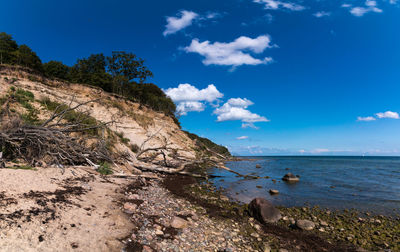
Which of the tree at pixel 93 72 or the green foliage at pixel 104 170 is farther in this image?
the tree at pixel 93 72

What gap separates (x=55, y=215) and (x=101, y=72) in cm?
5468

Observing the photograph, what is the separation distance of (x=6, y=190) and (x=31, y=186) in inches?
33.8

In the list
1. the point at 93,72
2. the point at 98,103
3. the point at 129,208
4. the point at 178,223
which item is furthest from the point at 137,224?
the point at 93,72

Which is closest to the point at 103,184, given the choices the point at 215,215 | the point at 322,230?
the point at 215,215

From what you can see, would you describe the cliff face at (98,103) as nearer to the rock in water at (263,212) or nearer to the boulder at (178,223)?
the rock in water at (263,212)

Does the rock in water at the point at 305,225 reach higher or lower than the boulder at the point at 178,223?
lower

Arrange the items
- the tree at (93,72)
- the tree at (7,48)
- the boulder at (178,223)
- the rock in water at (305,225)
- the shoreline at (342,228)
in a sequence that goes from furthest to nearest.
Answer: the tree at (93,72) < the tree at (7,48) < the rock in water at (305,225) < the shoreline at (342,228) < the boulder at (178,223)

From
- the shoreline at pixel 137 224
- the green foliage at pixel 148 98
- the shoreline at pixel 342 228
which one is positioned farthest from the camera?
the green foliage at pixel 148 98

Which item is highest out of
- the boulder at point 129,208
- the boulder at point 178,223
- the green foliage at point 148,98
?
the green foliage at point 148,98

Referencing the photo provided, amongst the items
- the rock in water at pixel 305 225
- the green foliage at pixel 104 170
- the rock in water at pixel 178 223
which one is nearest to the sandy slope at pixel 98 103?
the green foliage at pixel 104 170

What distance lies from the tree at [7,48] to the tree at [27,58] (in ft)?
3.31

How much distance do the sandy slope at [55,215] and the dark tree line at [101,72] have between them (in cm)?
3945

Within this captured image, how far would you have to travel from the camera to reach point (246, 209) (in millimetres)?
9328

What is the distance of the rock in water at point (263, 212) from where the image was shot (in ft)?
26.4
